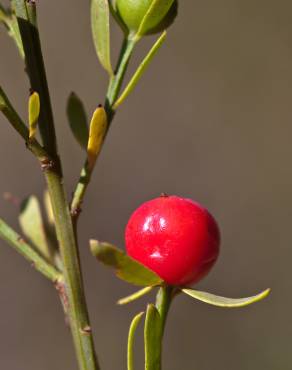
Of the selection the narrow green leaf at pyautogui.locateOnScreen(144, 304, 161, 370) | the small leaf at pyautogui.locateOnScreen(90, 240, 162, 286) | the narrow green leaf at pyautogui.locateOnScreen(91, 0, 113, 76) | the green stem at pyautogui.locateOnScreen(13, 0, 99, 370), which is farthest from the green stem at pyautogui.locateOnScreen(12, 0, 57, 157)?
the narrow green leaf at pyautogui.locateOnScreen(144, 304, 161, 370)

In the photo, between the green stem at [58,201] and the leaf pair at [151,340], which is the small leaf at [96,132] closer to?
the green stem at [58,201]

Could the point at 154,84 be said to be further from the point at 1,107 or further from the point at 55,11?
the point at 1,107

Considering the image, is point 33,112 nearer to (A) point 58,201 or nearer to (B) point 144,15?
(A) point 58,201

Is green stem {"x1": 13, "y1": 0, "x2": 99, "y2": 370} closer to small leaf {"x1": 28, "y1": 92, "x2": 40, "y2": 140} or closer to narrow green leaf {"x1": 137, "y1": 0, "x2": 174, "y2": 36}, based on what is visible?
small leaf {"x1": 28, "y1": 92, "x2": 40, "y2": 140}

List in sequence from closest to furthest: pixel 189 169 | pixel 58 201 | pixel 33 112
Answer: pixel 33 112, pixel 58 201, pixel 189 169

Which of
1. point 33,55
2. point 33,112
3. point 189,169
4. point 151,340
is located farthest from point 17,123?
point 189,169
